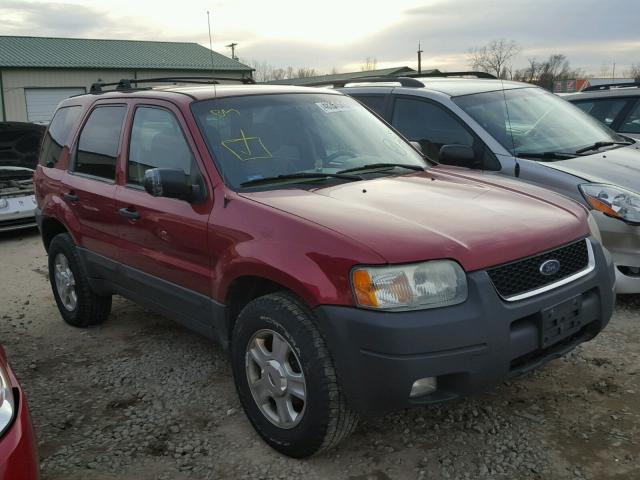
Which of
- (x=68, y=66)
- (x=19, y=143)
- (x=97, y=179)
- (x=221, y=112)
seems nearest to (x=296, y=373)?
Result: (x=221, y=112)

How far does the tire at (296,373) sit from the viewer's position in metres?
2.65

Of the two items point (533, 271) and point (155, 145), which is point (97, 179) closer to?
point (155, 145)

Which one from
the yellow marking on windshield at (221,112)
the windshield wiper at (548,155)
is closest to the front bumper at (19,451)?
the yellow marking on windshield at (221,112)

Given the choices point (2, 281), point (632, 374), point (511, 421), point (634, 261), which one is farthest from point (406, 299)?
point (2, 281)

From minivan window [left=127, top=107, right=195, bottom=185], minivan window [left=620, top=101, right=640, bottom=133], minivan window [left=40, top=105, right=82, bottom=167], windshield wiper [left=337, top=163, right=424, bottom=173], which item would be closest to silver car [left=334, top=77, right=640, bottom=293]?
windshield wiper [left=337, top=163, right=424, bottom=173]

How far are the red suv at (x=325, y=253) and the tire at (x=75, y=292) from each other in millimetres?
472

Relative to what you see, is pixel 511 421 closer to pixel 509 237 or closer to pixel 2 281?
pixel 509 237

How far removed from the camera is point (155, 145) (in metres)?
3.83

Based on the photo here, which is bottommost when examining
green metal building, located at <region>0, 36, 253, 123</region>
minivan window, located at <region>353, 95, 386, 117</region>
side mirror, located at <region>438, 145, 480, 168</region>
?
side mirror, located at <region>438, 145, 480, 168</region>

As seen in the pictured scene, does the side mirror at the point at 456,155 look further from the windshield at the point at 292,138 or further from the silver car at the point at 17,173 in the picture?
the silver car at the point at 17,173

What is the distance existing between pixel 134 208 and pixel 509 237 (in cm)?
227

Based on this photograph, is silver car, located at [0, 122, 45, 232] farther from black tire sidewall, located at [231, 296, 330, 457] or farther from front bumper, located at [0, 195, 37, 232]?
black tire sidewall, located at [231, 296, 330, 457]

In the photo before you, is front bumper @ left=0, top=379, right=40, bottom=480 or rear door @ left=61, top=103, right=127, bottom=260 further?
rear door @ left=61, top=103, right=127, bottom=260

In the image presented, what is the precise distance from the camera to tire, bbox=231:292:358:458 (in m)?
2.65
